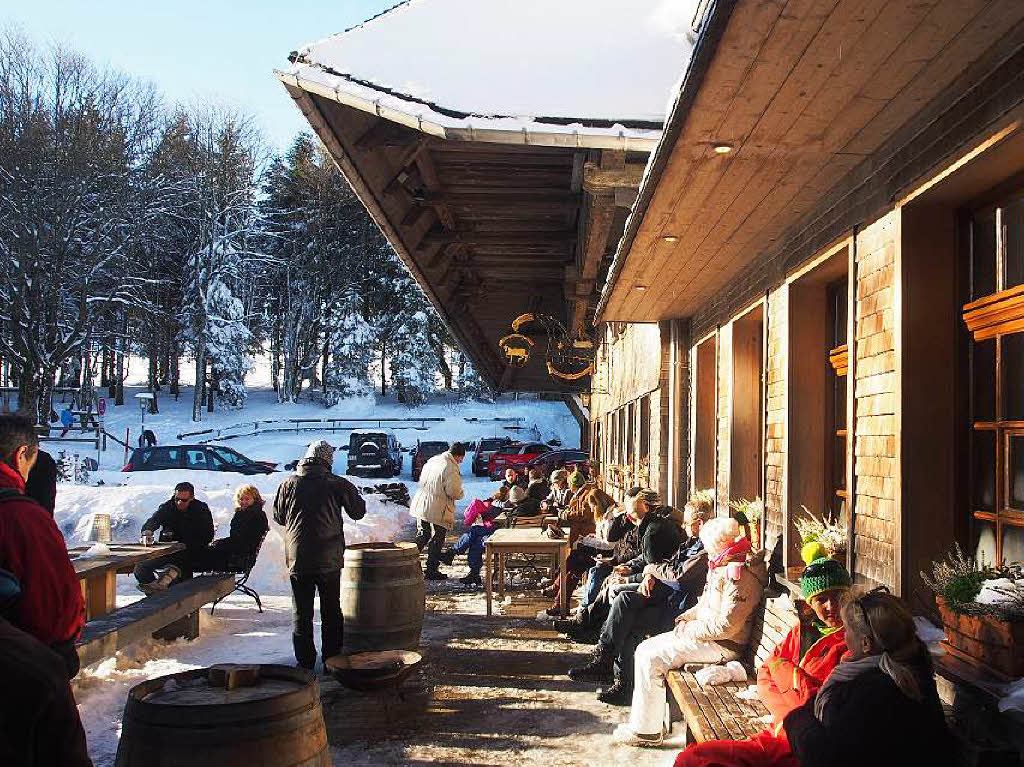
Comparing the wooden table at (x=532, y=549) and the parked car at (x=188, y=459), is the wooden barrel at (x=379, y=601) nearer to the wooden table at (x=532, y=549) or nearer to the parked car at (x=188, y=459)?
the wooden table at (x=532, y=549)

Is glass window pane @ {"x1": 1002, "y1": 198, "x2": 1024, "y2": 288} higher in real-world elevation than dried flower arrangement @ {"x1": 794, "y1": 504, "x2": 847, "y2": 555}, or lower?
higher

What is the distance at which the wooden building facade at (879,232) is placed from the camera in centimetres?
319

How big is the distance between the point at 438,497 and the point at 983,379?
8.99 metres

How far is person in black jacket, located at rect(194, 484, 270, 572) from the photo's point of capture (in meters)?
9.47

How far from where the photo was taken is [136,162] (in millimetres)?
35281

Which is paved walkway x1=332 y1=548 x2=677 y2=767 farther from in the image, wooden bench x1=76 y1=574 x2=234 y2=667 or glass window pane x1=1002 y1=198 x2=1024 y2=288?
glass window pane x1=1002 y1=198 x2=1024 y2=288

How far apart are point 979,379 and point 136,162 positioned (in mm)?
35503

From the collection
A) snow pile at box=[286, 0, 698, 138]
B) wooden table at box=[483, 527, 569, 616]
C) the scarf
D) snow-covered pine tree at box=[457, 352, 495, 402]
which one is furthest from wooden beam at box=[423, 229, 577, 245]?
snow-covered pine tree at box=[457, 352, 495, 402]

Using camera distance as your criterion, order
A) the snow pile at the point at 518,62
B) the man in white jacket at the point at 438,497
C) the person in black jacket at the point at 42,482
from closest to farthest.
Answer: the person in black jacket at the point at 42,482 < the snow pile at the point at 518,62 < the man in white jacket at the point at 438,497

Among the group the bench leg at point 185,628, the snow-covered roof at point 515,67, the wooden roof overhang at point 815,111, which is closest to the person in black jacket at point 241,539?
the bench leg at point 185,628

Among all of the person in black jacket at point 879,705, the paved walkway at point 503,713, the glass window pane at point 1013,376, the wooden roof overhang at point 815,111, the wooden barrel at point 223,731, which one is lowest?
the paved walkway at point 503,713

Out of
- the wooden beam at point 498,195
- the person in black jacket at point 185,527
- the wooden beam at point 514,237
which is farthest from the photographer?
the wooden beam at point 514,237

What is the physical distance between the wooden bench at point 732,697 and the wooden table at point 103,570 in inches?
169

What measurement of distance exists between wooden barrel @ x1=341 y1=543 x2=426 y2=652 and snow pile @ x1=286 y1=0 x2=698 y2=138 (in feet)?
9.85
